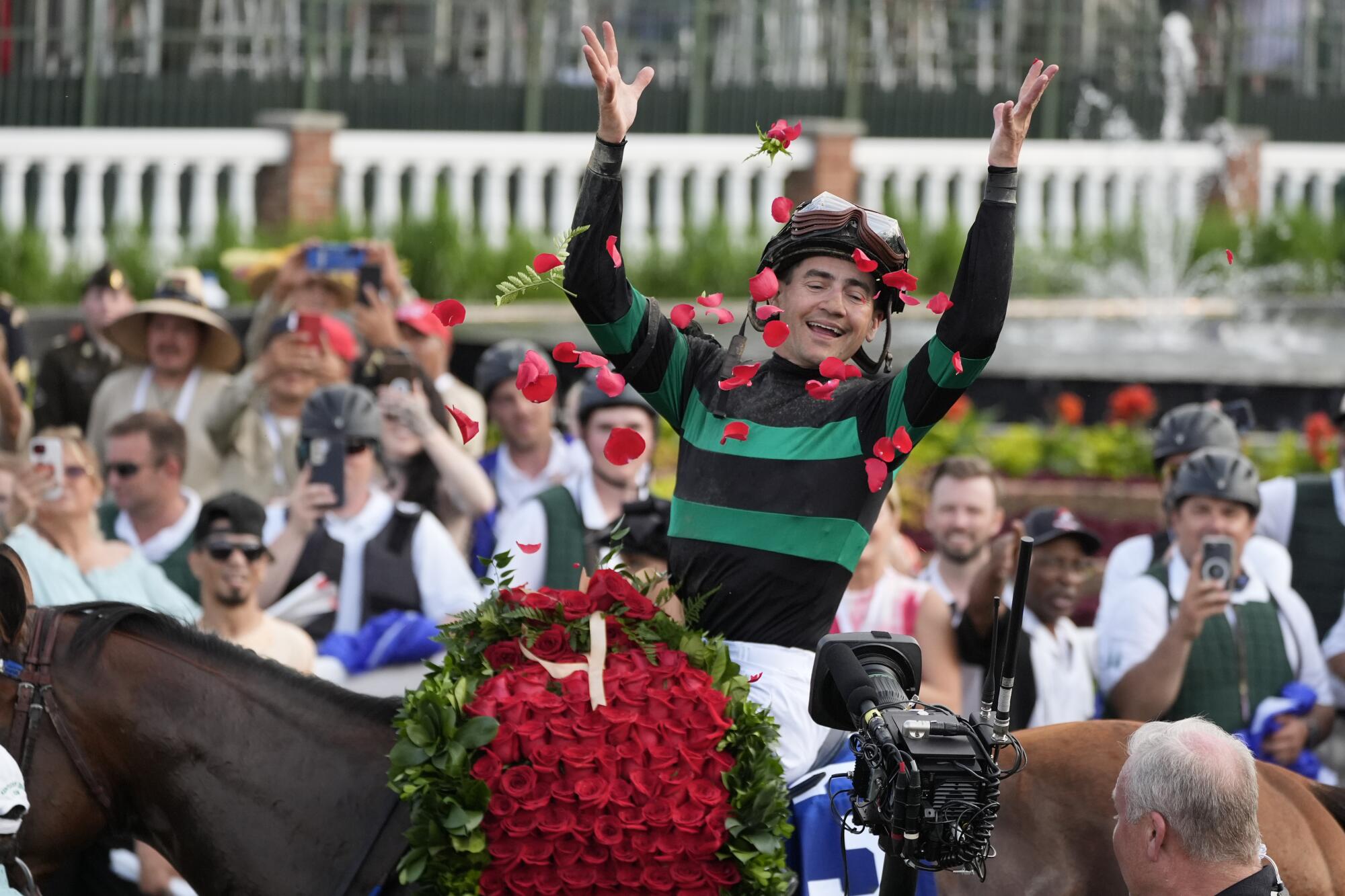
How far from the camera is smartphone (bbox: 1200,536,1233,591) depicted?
5.55 m

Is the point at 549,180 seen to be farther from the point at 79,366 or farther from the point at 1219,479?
the point at 1219,479

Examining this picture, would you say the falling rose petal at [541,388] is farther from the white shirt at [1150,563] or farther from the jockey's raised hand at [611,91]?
the white shirt at [1150,563]

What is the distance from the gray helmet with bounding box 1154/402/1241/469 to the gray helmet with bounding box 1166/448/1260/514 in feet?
1.95

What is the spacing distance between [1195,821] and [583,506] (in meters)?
3.82

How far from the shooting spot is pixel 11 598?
3512 mm

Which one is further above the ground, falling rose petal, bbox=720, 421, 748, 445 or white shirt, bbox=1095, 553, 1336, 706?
falling rose petal, bbox=720, 421, 748, 445

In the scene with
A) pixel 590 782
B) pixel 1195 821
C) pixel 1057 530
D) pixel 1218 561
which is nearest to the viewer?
pixel 1195 821

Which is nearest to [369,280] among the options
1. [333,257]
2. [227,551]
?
[333,257]

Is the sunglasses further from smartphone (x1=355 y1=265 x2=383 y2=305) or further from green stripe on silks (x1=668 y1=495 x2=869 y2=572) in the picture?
smartphone (x1=355 y1=265 x2=383 y2=305)

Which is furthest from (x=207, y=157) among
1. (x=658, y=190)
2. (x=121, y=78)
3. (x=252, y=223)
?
(x=658, y=190)

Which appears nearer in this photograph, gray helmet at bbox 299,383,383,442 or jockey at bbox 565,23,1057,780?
jockey at bbox 565,23,1057,780

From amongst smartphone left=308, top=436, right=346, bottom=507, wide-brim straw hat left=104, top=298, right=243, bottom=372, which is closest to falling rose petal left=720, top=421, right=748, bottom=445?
smartphone left=308, top=436, right=346, bottom=507

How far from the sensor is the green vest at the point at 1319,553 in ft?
22.0

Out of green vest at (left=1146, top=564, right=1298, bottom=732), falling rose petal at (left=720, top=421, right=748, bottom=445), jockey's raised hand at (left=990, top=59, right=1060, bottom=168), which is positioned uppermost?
jockey's raised hand at (left=990, top=59, right=1060, bottom=168)
